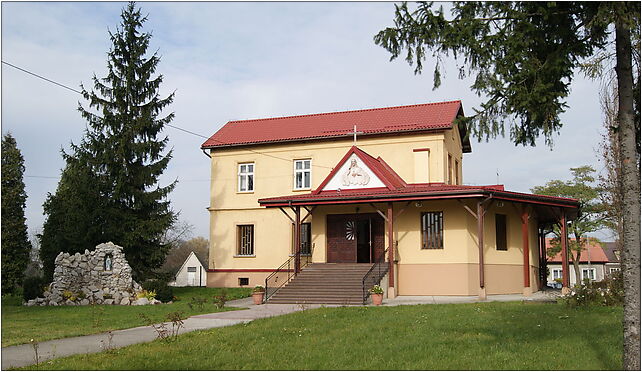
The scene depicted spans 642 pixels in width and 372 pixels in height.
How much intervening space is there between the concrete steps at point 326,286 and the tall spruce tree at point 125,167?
287 inches

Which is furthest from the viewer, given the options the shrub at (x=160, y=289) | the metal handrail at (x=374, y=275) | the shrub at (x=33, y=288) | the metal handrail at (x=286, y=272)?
the metal handrail at (x=286, y=272)

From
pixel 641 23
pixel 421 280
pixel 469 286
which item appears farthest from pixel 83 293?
pixel 641 23

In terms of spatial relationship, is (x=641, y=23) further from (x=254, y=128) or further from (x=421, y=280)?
(x=254, y=128)

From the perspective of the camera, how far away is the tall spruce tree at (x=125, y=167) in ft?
84.7

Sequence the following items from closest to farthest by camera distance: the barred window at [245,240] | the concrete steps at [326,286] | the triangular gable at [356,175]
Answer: the concrete steps at [326,286] < the triangular gable at [356,175] < the barred window at [245,240]

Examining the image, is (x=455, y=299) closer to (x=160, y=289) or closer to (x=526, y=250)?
(x=526, y=250)

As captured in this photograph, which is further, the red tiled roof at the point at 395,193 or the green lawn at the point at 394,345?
the red tiled roof at the point at 395,193

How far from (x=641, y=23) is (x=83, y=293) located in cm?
2131

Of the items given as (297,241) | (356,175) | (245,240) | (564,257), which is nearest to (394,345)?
(297,241)

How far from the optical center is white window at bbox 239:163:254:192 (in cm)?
2984

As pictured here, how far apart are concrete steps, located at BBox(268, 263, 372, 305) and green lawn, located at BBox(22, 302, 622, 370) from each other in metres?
6.20

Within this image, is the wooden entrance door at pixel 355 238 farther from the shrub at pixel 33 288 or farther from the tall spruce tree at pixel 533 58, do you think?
the tall spruce tree at pixel 533 58

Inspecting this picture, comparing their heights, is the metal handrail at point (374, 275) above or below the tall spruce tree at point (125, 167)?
below

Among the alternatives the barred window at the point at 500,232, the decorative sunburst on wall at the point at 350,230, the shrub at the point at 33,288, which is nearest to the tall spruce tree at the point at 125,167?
the shrub at the point at 33,288
